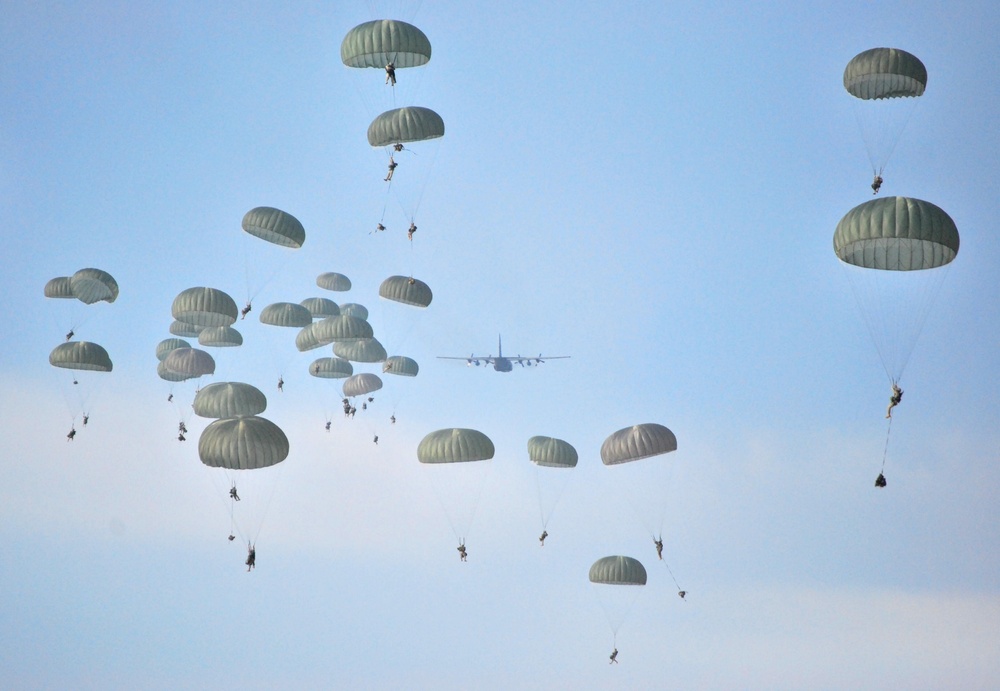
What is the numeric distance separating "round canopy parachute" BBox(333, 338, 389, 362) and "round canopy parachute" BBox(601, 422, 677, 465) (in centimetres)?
1788

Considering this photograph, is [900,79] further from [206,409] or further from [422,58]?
[206,409]

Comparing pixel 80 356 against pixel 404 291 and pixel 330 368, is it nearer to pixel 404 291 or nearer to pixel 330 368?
pixel 330 368

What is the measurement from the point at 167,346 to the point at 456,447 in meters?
21.7

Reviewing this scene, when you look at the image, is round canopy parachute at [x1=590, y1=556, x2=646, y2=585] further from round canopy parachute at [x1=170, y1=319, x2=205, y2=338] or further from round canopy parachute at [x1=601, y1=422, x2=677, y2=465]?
round canopy parachute at [x1=170, y1=319, x2=205, y2=338]

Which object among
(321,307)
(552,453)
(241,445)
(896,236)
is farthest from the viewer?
(321,307)

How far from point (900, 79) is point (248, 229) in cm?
2976

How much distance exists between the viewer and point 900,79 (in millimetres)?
46312

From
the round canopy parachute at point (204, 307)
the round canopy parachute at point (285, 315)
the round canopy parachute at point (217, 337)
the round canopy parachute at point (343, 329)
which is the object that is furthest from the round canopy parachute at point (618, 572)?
the round canopy parachute at point (217, 337)

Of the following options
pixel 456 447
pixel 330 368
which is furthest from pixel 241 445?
pixel 330 368

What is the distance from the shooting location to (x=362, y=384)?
67.6m

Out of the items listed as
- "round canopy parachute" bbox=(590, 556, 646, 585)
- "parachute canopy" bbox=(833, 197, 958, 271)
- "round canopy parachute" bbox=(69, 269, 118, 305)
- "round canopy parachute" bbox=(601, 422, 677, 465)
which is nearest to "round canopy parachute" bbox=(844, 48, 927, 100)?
"parachute canopy" bbox=(833, 197, 958, 271)

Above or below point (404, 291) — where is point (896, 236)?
below

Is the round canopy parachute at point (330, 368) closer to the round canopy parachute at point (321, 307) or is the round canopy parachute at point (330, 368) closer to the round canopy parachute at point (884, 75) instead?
the round canopy parachute at point (321, 307)

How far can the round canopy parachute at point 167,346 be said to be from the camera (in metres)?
64.7
